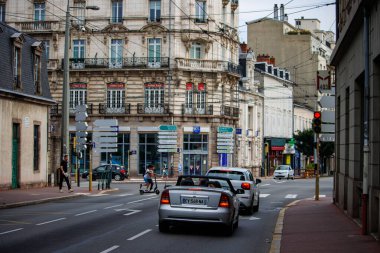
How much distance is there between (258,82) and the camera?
7894cm

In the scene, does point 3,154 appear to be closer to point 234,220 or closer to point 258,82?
point 234,220

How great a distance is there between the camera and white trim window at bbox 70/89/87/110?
63594 mm

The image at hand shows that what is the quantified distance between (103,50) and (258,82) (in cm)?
2170

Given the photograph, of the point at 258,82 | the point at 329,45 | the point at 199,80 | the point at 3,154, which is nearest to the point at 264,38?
the point at 258,82

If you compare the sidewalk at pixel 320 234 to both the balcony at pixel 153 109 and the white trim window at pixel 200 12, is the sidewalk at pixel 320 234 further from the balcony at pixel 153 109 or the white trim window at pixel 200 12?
the white trim window at pixel 200 12

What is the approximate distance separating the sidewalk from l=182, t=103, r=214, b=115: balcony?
1566 inches

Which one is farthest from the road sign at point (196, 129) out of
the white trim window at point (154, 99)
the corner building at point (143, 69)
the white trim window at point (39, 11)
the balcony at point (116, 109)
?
the white trim window at point (39, 11)

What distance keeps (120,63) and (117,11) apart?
469 centimetres

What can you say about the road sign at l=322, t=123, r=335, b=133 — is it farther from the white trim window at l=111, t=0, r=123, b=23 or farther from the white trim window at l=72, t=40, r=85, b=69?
the white trim window at l=72, t=40, r=85, b=69

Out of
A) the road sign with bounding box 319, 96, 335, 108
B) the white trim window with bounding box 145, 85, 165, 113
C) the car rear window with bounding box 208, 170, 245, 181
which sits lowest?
the car rear window with bounding box 208, 170, 245, 181

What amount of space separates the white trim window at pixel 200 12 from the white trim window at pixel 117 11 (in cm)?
659

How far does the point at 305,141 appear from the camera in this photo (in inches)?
3324

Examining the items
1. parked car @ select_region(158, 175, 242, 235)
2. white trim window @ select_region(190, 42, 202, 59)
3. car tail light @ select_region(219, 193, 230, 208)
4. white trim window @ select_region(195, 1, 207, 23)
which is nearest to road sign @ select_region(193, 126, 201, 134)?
white trim window @ select_region(190, 42, 202, 59)

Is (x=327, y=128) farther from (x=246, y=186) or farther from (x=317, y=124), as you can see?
(x=246, y=186)
